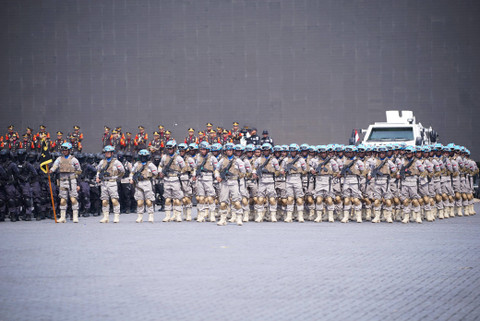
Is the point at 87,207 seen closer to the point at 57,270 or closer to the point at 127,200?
the point at 127,200

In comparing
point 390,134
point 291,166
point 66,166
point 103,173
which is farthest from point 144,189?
point 390,134

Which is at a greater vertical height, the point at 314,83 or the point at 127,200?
the point at 314,83

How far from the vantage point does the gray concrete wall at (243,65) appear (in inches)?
1252

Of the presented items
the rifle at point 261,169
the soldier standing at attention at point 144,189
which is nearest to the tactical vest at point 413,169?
the rifle at point 261,169

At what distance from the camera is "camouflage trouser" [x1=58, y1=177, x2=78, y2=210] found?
63.0 feet

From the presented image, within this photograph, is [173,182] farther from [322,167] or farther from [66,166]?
[322,167]

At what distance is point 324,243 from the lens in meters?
14.0

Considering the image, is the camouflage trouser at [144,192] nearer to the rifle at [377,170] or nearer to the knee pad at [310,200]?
the knee pad at [310,200]

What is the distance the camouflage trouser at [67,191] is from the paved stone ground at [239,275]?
2884 millimetres

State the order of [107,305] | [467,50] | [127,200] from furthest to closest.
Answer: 1. [467,50]
2. [127,200]
3. [107,305]

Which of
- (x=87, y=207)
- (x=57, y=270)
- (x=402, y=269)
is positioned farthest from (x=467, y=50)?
(x=57, y=270)

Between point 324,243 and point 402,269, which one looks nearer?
point 402,269

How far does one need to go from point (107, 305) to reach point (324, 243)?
6.54m

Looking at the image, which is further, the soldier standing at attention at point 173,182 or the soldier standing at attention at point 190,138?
the soldier standing at attention at point 190,138
